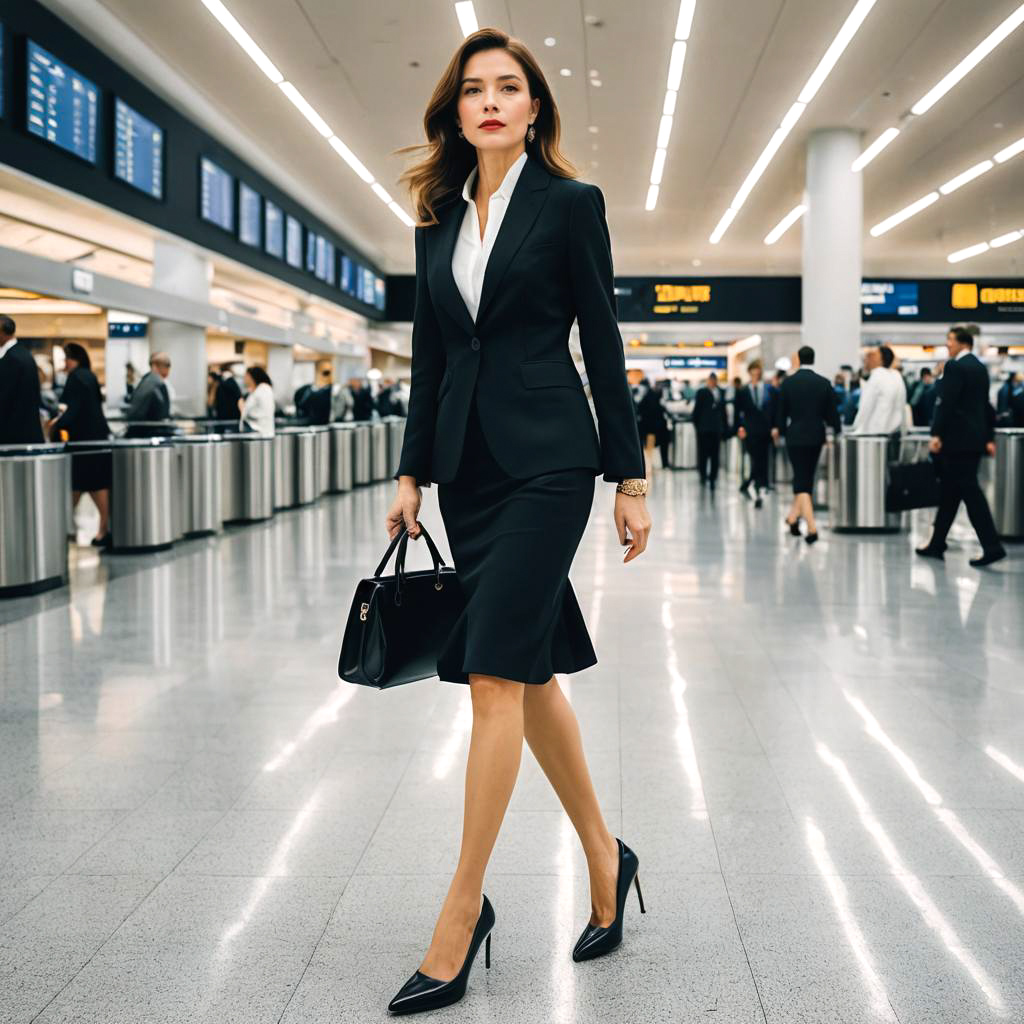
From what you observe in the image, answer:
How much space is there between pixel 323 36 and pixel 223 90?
2288 mm

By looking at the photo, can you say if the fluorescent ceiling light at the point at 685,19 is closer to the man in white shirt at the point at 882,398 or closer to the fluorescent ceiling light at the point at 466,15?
the fluorescent ceiling light at the point at 466,15

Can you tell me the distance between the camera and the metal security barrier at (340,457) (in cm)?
1545

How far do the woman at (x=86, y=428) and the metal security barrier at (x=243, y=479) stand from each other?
1.73 m

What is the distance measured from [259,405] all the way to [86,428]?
2562 mm

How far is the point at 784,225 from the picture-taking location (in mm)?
20781

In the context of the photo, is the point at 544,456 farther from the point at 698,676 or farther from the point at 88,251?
the point at 88,251

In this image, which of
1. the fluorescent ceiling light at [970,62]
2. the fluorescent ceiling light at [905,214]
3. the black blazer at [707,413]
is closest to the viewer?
the fluorescent ceiling light at [970,62]

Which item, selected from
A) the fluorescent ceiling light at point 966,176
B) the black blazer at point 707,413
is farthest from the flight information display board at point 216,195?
the fluorescent ceiling light at point 966,176

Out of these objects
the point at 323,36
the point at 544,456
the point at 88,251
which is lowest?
the point at 544,456

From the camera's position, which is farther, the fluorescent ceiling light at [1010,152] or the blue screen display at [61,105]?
the fluorescent ceiling light at [1010,152]

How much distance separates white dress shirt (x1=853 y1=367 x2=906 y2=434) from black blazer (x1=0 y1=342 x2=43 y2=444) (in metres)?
6.71

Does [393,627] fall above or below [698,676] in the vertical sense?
above

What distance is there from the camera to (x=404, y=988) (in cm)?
186

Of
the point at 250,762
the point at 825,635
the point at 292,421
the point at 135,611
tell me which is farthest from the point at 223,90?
the point at 250,762
